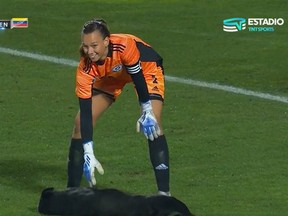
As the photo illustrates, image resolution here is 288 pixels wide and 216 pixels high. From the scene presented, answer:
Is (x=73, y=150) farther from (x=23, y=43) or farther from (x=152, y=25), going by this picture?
(x=152, y=25)

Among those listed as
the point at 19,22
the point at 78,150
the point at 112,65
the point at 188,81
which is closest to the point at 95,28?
the point at 112,65

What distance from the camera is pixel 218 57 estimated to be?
24.0 metres

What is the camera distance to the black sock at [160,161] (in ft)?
41.5

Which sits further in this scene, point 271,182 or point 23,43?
point 23,43

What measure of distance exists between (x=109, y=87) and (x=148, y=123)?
3.08ft

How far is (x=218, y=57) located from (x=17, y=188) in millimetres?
10779

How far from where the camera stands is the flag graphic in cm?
2802

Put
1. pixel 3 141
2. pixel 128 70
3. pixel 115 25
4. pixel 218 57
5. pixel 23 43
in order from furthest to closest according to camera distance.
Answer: pixel 115 25 → pixel 23 43 → pixel 218 57 → pixel 3 141 → pixel 128 70

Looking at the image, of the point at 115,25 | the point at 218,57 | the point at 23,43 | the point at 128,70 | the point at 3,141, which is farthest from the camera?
the point at 115,25

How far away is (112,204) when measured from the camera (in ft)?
37.3

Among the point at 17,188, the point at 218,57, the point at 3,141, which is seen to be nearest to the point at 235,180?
the point at 17,188

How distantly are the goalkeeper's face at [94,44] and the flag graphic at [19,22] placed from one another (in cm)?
1602

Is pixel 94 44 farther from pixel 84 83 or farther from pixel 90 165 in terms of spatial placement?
pixel 90 165

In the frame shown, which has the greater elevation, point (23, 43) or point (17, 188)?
point (23, 43)
